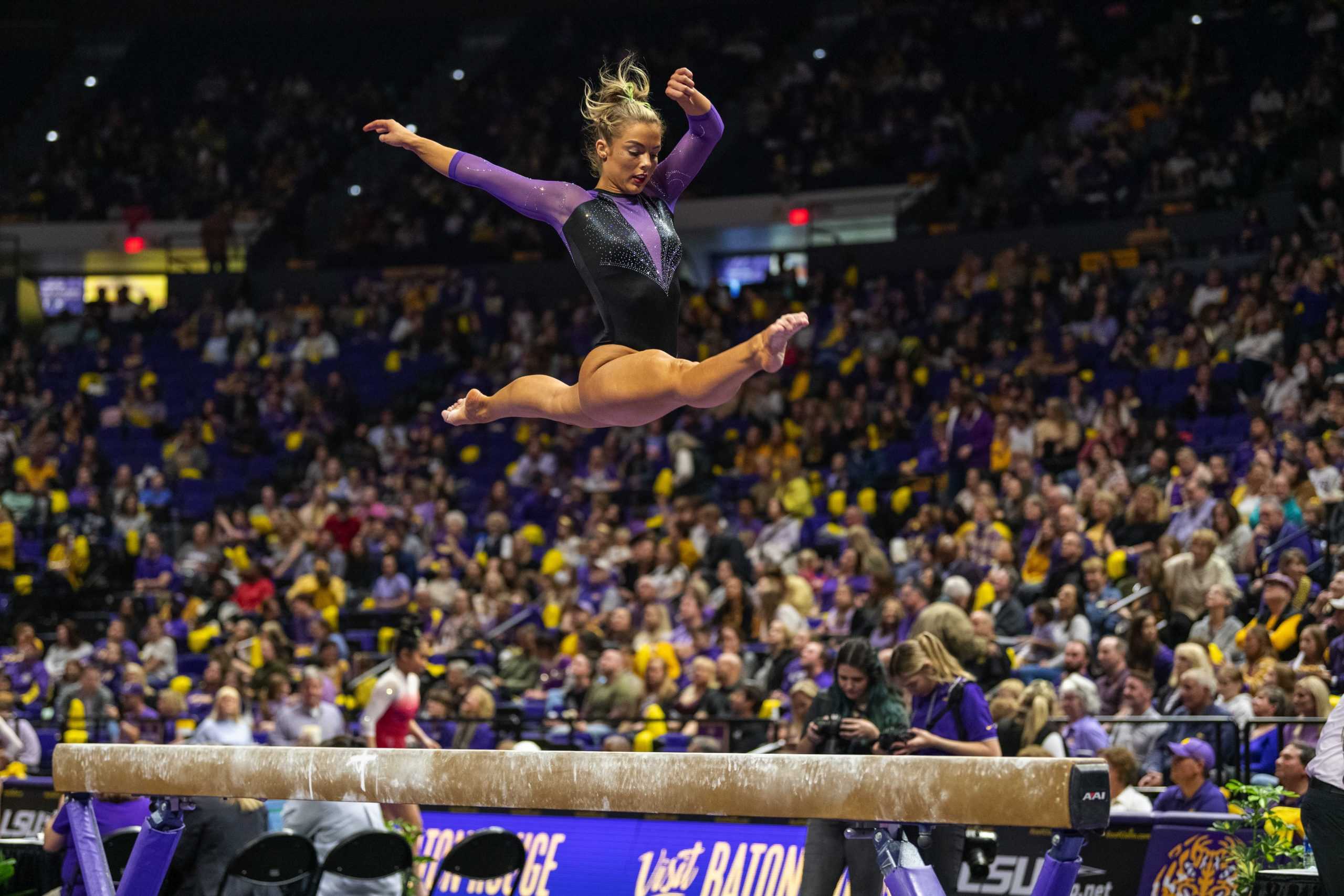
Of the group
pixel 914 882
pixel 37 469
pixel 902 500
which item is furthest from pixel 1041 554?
pixel 37 469

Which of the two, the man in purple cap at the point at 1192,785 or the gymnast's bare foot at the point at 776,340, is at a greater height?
the gymnast's bare foot at the point at 776,340

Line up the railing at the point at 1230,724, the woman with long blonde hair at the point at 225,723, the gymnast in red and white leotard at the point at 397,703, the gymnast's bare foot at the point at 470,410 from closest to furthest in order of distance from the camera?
the gymnast's bare foot at the point at 470,410 < the railing at the point at 1230,724 < the gymnast in red and white leotard at the point at 397,703 < the woman with long blonde hair at the point at 225,723

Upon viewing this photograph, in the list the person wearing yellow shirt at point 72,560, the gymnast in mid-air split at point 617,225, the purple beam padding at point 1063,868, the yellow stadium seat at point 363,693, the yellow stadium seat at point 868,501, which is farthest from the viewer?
the person wearing yellow shirt at point 72,560

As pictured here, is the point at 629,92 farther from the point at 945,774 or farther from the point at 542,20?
the point at 542,20

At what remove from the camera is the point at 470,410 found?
543 cm

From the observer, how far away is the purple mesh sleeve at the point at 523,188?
16.7 ft

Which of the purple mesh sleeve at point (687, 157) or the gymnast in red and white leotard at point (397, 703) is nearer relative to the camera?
the purple mesh sleeve at point (687, 157)

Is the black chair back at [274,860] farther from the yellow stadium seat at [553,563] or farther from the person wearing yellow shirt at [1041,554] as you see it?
the yellow stadium seat at [553,563]

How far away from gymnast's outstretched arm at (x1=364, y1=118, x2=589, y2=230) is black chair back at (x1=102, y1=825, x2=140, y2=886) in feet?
10.5

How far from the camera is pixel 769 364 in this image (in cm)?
427

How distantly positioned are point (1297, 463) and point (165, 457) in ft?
42.1

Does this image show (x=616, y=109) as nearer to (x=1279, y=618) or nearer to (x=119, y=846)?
(x=119, y=846)

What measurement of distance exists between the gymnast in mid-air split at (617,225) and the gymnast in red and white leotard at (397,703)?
3.10 meters

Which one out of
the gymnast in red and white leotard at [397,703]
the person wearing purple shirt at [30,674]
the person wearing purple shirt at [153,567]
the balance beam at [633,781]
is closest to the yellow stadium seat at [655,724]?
the gymnast in red and white leotard at [397,703]
